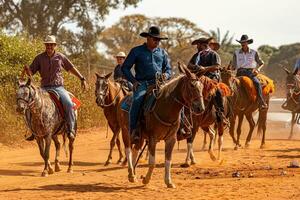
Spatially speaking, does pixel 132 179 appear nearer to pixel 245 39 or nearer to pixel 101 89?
pixel 101 89

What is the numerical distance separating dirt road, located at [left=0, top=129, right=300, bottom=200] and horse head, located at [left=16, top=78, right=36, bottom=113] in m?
1.49

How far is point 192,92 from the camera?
1037 centimetres

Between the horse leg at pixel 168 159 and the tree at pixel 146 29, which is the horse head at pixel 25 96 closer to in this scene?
the horse leg at pixel 168 159

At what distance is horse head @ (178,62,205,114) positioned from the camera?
1030 cm

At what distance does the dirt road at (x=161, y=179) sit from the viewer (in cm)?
1018

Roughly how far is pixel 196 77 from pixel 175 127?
1.00m

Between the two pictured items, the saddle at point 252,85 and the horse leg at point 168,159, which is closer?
the horse leg at point 168,159

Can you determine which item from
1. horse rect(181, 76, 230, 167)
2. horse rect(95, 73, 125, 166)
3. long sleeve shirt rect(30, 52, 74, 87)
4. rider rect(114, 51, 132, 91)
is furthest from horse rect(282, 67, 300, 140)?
long sleeve shirt rect(30, 52, 74, 87)

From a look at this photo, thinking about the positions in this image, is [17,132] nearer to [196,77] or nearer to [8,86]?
[8,86]

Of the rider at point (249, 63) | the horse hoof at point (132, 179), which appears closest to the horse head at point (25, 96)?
the horse hoof at point (132, 179)

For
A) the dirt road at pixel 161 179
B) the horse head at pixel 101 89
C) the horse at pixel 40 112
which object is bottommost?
the dirt road at pixel 161 179

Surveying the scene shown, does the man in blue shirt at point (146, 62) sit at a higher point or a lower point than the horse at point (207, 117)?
higher

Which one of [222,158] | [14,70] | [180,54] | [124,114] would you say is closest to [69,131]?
[124,114]

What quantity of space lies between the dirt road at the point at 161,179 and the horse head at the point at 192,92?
4.81 ft
